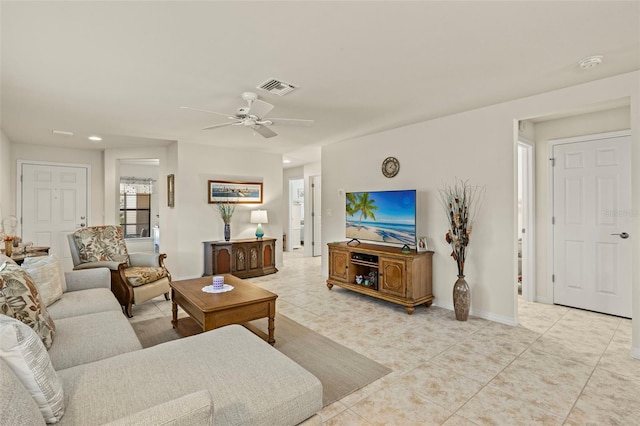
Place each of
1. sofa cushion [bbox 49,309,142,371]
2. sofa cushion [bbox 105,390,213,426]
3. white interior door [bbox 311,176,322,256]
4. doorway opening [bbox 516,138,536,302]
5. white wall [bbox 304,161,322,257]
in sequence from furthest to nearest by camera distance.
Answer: white interior door [bbox 311,176,322,256] → white wall [bbox 304,161,322,257] → doorway opening [bbox 516,138,536,302] → sofa cushion [bbox 49,309,142,371] → sofa cushion [bbox 105,390,213,426]

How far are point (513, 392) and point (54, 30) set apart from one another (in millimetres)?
3723

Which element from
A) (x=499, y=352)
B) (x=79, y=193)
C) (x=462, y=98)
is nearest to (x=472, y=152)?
(x=462, y=98)

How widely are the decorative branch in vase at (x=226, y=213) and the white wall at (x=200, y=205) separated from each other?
0.12m

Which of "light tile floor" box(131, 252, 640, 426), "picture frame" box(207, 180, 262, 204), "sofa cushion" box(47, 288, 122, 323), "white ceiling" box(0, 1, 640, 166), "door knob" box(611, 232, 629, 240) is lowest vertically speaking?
"light tile floor" box(131, 252, 640, 426)

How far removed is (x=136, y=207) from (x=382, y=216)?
21.2ft

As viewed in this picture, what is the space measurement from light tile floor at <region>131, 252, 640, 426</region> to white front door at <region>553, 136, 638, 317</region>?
27 centimetres

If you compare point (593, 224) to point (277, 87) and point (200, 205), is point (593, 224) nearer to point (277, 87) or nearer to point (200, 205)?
point (277, 87)

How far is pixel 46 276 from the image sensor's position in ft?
8.19

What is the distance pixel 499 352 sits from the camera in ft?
8.91

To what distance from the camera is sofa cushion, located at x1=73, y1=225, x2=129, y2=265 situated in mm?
Result: 3871

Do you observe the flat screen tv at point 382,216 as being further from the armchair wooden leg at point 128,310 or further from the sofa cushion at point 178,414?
the sofa cushion at point 178,414

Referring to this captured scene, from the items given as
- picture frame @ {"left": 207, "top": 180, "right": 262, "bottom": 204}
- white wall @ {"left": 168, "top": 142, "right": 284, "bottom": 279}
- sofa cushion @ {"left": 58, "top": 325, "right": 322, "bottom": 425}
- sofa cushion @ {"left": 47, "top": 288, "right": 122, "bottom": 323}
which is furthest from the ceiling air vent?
picture frame @ {"left": 207, "top": 180, "right": 262, "bottom": 204}

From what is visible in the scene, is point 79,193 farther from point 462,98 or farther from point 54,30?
point 462,98

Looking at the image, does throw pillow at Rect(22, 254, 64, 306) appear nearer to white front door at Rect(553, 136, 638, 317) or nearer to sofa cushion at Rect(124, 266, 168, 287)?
sofa cushion at Rect(124, 266, 168, 287)
